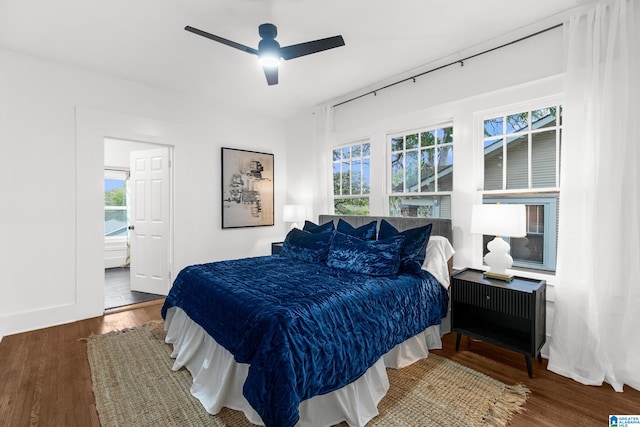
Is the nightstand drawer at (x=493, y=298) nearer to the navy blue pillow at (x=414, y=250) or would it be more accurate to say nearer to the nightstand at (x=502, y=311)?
the nightstand at (x=502, y=311)

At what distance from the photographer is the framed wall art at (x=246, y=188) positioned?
4770 mm

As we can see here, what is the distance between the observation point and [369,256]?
269 centimetres

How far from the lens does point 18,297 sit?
3.21 m

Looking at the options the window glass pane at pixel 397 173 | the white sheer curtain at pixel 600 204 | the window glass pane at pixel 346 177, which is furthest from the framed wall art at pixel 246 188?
the white sheer curtain at pixel 600 204

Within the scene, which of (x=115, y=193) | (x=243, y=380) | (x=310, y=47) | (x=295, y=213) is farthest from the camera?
(x=115, y=193)

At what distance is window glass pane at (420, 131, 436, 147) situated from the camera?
11.8ft

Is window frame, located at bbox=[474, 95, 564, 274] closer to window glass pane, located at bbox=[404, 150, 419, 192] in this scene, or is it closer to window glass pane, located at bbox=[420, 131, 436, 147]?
window glass pane, located at bbox=[420, 131, 436, 147]

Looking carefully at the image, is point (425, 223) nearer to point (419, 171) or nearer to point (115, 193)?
point (419, 171)

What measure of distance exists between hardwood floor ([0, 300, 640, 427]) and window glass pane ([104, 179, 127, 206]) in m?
4.11

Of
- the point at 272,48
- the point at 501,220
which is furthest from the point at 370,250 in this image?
the point at 272,48

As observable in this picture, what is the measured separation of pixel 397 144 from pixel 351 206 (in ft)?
3.70

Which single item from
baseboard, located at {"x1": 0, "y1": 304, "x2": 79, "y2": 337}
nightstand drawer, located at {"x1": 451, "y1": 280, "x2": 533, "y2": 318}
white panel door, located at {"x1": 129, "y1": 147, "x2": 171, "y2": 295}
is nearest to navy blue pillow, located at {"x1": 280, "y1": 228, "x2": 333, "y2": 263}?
nightstand drawer, located at {"x1": 451, "y1": 280, "x2": 533, "y2": 318}

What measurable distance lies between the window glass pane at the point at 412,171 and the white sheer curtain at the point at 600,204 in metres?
1.52

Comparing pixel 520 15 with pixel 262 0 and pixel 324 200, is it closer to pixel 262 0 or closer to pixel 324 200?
pixel 262 0
